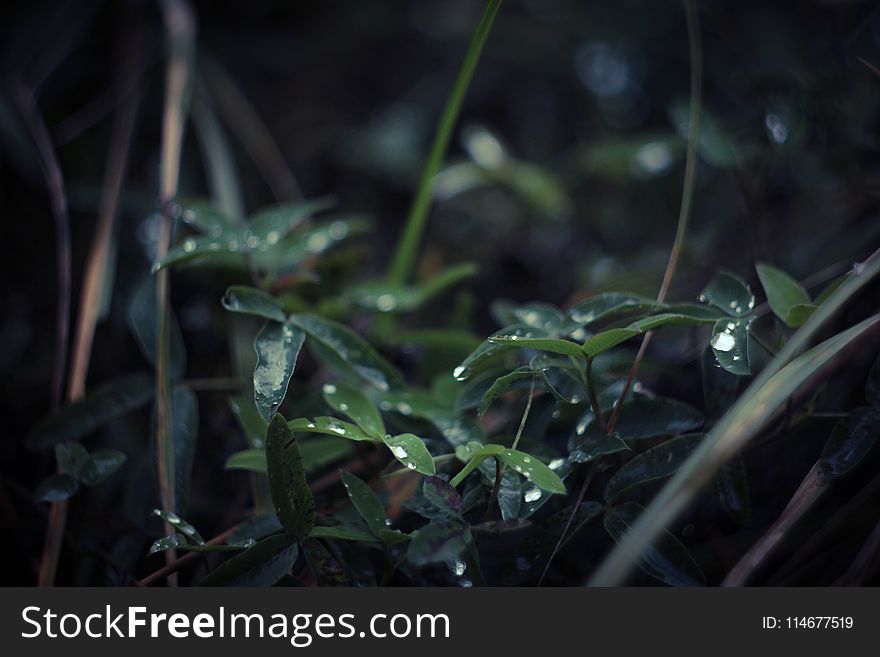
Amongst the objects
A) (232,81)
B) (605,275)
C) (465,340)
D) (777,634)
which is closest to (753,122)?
(605,275)

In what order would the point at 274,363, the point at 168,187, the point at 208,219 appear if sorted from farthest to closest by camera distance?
1. the point at 168,187
2. the point at 208,219
3. the point at 274,363

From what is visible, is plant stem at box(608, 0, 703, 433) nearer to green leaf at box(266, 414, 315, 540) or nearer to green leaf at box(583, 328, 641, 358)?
green leaf at box(583, 328, 641, 358)

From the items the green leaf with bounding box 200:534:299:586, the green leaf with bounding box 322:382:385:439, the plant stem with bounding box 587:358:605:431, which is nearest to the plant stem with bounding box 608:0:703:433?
the plant stem with bounding box 587:358:605:431

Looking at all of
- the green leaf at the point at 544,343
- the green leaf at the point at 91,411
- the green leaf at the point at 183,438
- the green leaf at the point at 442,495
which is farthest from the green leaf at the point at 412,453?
the green leaf at the point at 91,411

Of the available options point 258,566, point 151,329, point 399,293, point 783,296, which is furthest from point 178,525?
point 783,296

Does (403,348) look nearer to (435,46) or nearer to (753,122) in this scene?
(753,122)

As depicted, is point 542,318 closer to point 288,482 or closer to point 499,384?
point 499,384
